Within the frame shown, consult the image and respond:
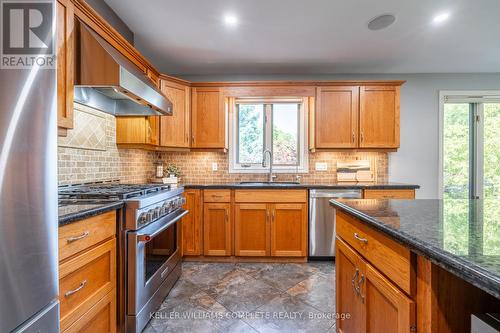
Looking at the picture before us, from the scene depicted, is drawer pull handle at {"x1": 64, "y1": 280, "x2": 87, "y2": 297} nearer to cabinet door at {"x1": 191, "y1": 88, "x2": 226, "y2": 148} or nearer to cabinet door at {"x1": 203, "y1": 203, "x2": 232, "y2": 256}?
cabinet door at {"x1": 203, "y1": 203, "x2": 232, "y2": 256}

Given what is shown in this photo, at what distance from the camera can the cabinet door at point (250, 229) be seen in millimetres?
2914

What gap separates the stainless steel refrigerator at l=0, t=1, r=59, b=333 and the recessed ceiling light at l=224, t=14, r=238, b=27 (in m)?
1.69

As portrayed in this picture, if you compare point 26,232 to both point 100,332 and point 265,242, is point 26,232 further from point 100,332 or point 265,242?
point 265,242

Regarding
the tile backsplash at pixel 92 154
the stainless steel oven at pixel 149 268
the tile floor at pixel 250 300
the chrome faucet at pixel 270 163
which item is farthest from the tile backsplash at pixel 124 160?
the tile floor at pixel 250 300

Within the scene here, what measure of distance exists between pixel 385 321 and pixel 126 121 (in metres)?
2.76

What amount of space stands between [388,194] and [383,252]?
2.24m

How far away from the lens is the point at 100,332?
54.8 inches

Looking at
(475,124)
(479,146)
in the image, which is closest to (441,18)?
(475,124)

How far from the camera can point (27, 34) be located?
766 millimetres

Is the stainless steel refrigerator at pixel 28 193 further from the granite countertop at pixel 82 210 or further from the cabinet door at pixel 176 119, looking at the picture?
the cabinet door at pixel 176 119

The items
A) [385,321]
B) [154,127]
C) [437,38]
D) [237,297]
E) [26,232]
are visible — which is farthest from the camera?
[154,127]

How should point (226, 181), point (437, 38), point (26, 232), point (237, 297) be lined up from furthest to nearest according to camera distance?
point (226, 181) < point (437, 38) < point (237, 297) < point (26, 232)

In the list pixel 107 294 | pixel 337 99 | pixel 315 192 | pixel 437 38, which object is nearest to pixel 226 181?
pixel 315 192

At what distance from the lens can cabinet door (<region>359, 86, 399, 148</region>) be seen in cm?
321
